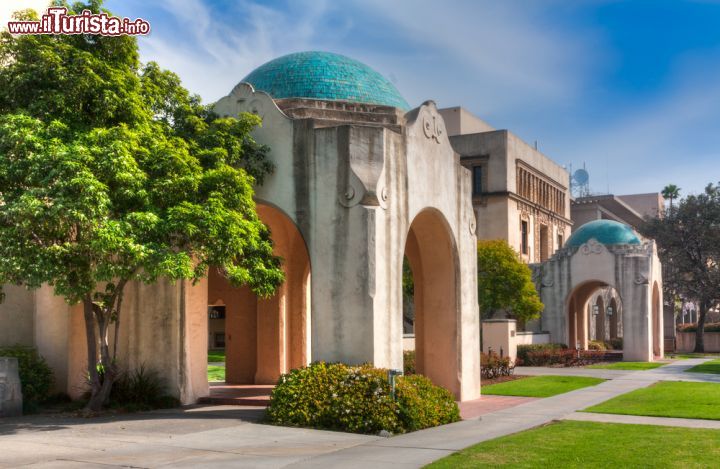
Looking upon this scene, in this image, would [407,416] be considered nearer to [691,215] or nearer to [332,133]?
[332,133]

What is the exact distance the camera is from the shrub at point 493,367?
27.9 metres

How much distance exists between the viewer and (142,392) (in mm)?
17797

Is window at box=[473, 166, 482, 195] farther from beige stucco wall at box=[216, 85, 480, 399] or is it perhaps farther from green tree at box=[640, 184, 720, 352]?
beige stucco wall at box=[216, 85, 480, 399]

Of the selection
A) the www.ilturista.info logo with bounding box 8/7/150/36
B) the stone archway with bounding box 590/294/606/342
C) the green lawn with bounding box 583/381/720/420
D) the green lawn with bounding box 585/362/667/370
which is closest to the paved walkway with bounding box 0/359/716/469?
the green lawn with bounding box 583/381/720/420

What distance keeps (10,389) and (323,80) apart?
34.6 ft

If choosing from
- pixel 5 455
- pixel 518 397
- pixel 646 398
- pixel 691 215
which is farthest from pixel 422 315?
pixel 691 215

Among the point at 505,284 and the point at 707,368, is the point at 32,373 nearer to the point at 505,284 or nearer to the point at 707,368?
the point at 505,284

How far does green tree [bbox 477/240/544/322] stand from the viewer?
135 feet

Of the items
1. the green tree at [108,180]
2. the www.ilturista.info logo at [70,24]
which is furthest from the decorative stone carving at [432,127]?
the www.ilturista.info logo at [70,24]

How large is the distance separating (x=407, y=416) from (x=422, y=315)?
703 cm

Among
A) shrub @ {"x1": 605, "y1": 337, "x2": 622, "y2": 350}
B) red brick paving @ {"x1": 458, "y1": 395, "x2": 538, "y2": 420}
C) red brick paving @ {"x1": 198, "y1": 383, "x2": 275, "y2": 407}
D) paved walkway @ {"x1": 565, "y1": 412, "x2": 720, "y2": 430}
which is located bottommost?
shrub @ {"x1": 605, "y1": 337, "x2": 622, "y2": 350}

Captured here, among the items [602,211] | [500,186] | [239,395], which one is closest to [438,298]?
[239,395]

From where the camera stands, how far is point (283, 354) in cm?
2312

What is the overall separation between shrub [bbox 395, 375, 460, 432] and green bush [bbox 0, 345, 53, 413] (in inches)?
331
